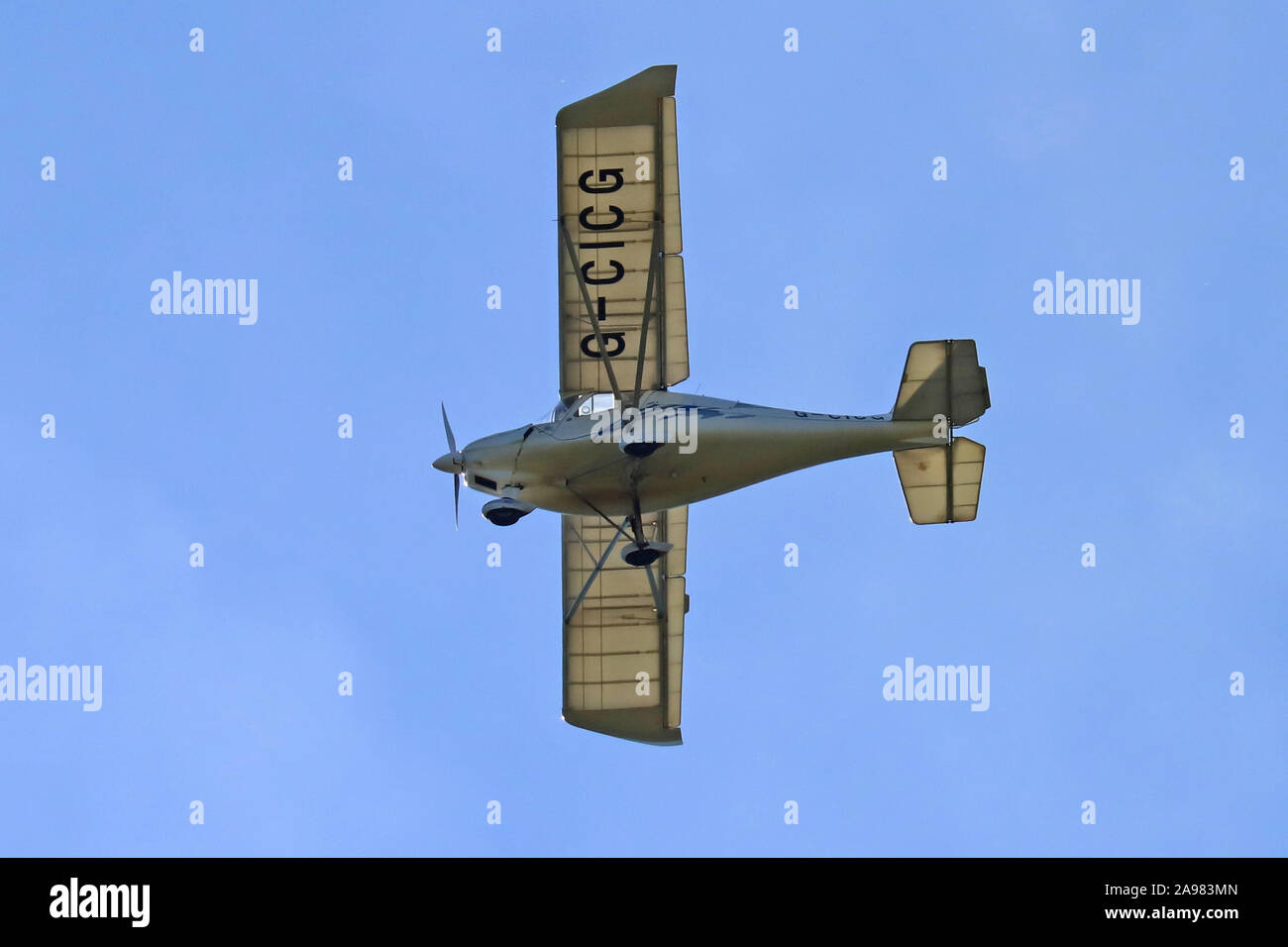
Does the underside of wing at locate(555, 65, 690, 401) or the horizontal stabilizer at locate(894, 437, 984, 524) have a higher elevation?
the underside of wing at locate(555, 65, 690, 401)

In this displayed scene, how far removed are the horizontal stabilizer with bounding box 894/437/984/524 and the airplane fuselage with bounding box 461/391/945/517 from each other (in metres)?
1.57

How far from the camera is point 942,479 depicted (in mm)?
26484

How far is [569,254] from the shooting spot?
2620 centimetres

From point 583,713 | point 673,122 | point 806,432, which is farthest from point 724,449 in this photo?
point 583,713

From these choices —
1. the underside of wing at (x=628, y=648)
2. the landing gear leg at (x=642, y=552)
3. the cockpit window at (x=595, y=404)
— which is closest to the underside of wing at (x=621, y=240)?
the cockpit window at (x=595, y=404)

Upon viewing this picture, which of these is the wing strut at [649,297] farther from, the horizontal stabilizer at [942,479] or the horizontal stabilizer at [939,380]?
the horizontal stabilizer at [942,479]

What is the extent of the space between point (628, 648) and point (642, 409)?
20.0 feet

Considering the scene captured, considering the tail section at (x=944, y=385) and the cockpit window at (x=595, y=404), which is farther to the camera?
the cockpit window at (x=595, y=404)

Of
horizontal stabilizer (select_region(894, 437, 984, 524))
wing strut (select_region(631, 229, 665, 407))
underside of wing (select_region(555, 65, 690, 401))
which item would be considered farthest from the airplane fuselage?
horizontal stabilizer (select_region(894, 437, 984, 524))

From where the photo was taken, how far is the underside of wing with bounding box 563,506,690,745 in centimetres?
2933

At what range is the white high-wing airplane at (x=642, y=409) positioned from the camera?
24.6 metres

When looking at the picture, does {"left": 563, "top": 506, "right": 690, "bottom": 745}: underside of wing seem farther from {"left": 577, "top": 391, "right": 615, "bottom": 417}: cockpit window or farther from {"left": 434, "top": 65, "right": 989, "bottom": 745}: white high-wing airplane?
{"left": 577, "top": 391, "right": 615, "bottom": 417}: cockpit window

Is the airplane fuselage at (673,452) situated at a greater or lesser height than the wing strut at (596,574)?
greater

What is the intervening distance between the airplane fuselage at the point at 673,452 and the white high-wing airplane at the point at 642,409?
2 cm
